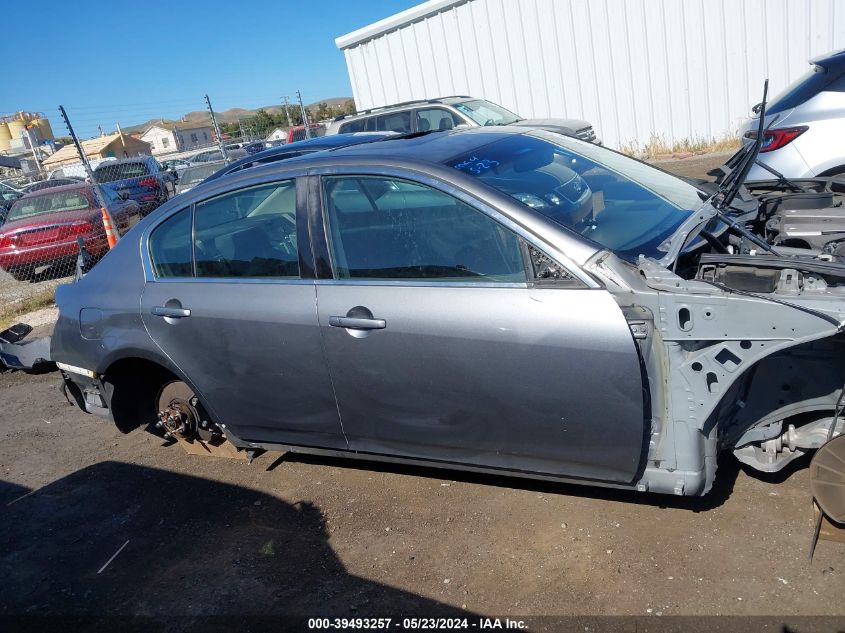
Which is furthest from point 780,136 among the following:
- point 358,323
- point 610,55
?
Result: point 610,55

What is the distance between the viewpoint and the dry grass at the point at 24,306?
888 cm

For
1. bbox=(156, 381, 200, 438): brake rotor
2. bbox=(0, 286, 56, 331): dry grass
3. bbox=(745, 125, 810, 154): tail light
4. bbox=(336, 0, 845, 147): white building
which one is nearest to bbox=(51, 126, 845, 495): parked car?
bbox=(156, 381, 200, 438): brake rotor

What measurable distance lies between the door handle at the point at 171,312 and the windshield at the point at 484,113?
28.6 feet

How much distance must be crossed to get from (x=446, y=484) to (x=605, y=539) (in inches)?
36.1

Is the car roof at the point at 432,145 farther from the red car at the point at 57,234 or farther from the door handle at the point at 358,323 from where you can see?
the red car at the point at 57,234

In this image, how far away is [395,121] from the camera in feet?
39.5

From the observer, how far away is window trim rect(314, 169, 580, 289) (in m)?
2.64

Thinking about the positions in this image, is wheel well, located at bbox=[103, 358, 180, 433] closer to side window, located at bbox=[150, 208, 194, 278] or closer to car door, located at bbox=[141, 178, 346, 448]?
car door, located at bbox=[141, 178, 346, 448]

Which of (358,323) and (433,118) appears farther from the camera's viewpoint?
(433,118)

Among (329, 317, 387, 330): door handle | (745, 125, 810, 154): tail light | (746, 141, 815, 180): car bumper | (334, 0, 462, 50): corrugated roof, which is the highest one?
(334, 0, 462, 50): corrugated roof

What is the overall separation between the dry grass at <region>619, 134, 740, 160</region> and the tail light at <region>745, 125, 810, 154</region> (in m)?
7.42

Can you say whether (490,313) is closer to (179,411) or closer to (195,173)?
(179,411)

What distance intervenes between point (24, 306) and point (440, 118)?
6.96 meters

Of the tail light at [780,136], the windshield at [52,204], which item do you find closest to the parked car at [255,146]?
the windshield at [52,204]
